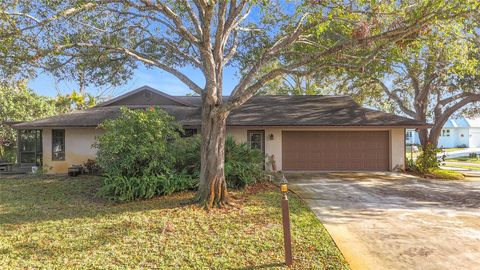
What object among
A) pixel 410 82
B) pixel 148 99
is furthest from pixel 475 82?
pixel 148 99

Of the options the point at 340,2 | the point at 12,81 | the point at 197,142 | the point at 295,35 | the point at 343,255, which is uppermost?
the point at 340,2

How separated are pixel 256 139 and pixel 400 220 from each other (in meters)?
9.31

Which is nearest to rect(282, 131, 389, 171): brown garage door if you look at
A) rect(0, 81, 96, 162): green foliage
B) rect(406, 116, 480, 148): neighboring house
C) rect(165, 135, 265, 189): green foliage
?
rect(165, 135, 265, 189): green foliage

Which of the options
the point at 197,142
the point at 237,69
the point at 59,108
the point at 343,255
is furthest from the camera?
the point at 59,108

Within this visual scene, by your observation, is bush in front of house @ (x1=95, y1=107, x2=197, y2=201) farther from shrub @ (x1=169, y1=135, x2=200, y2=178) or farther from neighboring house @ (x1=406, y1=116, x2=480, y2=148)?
neighboring house @ (x1=406, y1=116, x2=480, y2=148)

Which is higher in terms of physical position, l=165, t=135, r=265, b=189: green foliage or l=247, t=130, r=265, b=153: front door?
l=247, t=130, r=265, b=153: front door

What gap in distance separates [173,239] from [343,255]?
9.71 ft

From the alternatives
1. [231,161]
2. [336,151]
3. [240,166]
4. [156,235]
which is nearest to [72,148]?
[231,161]

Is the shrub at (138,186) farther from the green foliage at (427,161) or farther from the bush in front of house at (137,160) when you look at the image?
the green foliage at (427,161)

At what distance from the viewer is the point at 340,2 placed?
749cm

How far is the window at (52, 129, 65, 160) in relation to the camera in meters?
14.9

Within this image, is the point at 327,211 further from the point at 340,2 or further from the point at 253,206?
the point at 340,2

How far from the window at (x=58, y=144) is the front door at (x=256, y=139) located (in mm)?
9372

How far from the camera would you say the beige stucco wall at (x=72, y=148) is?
14.8 metres
